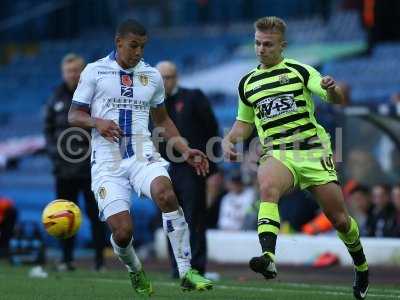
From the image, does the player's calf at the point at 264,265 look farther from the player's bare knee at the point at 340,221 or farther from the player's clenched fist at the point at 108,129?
the player's clenched fist at the point at 108,129

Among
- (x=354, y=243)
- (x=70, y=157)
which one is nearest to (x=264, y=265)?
(x=354, y=243)

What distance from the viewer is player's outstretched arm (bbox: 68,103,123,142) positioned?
9281 millimetres

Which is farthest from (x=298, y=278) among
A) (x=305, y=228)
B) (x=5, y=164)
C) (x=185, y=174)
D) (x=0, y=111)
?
(x=0, y=111)

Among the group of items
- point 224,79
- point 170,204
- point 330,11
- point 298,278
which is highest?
point 330,11

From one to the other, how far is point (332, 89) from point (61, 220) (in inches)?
106

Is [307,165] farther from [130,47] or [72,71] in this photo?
[72,71]

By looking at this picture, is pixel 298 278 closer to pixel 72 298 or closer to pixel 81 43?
pixel 72 298

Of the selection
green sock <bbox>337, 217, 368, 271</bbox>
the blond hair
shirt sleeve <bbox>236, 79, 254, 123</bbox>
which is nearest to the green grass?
green sock <bbox>337, 217, 368, 271</bbox>

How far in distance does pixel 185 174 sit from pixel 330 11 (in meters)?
14.0

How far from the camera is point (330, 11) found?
25.6 metres

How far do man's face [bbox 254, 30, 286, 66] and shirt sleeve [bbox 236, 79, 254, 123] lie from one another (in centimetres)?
32

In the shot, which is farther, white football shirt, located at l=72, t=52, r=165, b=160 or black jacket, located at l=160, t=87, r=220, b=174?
black jacket, located at l=160, t=87, r=220, b=174

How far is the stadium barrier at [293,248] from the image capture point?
14.6 m

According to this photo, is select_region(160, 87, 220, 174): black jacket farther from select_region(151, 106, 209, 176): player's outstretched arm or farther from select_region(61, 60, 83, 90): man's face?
select_region(151, 106, 209, 176): player's outstretched arm
